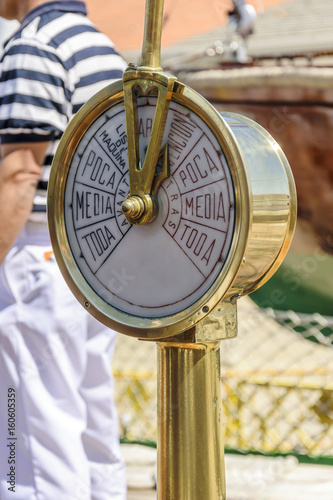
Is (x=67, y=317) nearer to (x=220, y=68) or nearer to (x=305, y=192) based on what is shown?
(x=305, y=192)

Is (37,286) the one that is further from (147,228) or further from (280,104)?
(280,104)

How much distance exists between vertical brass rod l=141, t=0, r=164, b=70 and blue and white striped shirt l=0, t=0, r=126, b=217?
54cm

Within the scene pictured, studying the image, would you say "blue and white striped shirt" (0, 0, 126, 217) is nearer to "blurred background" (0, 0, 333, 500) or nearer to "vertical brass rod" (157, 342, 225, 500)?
"vertical brass rod" (157, 342, 225, 500)

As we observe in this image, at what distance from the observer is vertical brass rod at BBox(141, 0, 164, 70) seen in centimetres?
83

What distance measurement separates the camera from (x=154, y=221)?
829 millimetres

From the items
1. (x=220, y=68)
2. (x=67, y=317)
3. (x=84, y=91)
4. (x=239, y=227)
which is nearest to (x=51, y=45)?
(x=84, y=91)

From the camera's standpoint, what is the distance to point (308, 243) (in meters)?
2.15

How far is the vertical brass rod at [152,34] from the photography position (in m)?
0.83

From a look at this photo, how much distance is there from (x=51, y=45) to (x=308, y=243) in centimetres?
109

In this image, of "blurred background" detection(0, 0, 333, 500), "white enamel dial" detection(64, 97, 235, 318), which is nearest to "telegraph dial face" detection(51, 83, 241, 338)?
"white enamel dial" detection(64, 97, 235, 318)

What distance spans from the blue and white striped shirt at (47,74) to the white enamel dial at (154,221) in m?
0.46

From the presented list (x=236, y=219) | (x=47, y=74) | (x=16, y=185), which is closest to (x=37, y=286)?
(x=16, y=185)

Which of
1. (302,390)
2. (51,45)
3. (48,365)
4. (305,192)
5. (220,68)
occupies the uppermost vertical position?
(220,68)

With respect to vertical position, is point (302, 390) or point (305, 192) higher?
point (305, 192)
